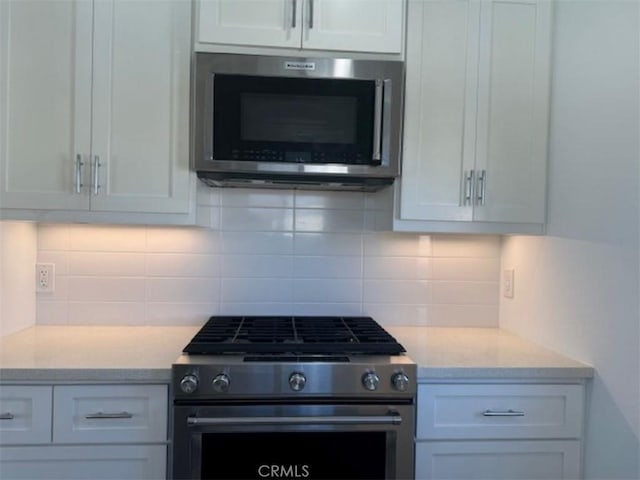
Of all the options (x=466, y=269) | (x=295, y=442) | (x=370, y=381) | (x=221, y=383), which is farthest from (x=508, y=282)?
(x=221, y=383)

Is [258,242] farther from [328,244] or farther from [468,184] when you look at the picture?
[468,184]

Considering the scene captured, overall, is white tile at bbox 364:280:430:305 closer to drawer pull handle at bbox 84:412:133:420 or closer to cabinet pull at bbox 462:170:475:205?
cabinet pull at bbox 462:170:475:205

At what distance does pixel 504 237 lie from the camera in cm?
213

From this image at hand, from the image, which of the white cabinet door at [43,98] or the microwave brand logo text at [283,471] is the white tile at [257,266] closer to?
the white cabinet door at [43,98]

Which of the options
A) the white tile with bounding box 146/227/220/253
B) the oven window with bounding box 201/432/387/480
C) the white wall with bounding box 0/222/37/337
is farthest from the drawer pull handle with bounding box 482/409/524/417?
the white wall with bounding box 0/222/37/337

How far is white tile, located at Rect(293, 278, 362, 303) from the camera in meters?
2.09

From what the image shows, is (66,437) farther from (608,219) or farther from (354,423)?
(608,219)

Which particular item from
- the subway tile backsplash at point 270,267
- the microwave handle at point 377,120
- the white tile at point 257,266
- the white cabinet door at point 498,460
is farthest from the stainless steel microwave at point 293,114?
the white cabinet door at point 498,460

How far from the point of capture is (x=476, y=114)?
1738 mm

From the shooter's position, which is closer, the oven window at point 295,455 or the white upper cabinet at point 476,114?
the oven window at point 295,455

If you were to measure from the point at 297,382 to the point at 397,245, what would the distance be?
0.92 meters

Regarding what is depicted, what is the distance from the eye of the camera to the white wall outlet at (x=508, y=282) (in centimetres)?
205

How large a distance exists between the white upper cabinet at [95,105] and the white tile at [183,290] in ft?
1.53

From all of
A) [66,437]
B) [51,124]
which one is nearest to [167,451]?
[66,437]
